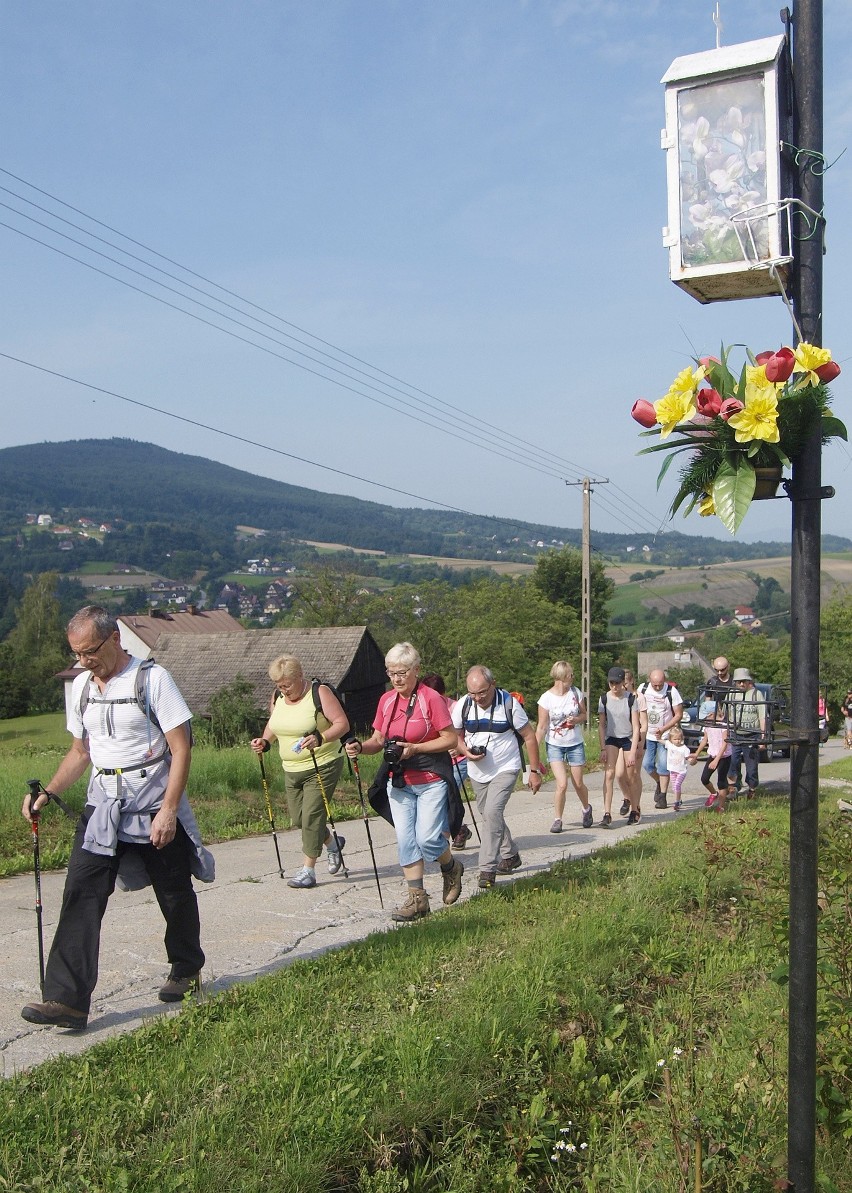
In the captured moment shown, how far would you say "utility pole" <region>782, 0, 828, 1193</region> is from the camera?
3178 mm

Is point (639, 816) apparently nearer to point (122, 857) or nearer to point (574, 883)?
point (574, 883)

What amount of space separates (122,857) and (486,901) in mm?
2805

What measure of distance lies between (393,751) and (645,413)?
4.58 m

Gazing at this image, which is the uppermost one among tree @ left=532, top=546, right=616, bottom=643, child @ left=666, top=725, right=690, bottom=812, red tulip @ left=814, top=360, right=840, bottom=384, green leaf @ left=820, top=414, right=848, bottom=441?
tree @ left=532, top=546, right=616, bottom=643

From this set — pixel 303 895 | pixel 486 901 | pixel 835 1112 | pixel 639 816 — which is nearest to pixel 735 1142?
pixel 835 1112

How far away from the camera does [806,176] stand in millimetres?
3225

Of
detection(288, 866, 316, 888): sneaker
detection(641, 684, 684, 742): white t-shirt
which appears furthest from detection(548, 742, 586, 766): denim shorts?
detection(288, 866, 316, 888): sneaker

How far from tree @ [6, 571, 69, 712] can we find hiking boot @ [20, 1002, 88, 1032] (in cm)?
8113

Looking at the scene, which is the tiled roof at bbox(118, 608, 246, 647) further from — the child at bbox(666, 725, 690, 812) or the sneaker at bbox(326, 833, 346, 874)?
the sneaker at bbox(326, 833, 346, 874)

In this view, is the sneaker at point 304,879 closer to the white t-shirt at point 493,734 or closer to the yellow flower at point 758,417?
the white t-shirt at point 493,734

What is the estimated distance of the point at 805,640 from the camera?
318 cm

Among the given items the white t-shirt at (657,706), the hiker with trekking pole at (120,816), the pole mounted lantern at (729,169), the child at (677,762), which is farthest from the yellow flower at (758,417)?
the child at (677,762)

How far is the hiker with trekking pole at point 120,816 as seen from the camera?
17.2ft

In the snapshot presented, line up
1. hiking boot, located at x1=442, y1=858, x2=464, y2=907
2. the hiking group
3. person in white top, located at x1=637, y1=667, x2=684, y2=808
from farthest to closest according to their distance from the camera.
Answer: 1. person in white top, located at x1=637, y1=667, x2=684, y2=808
2. hiking boot, located at x1=442, y1=858, x2=464, y2=907
3. the hiking group
